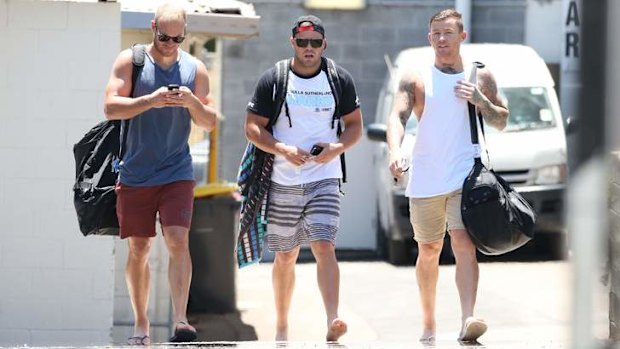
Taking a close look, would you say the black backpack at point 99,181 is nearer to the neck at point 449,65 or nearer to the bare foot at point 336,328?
the bare foot at point 336,328

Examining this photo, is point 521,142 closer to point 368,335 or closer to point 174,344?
point 368,335

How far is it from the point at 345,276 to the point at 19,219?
5.14 m

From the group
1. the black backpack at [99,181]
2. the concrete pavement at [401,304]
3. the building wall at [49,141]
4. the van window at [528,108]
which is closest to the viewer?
the black backpack at [99,181]

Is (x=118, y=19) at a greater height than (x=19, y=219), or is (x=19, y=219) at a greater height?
(x=118, y=19)

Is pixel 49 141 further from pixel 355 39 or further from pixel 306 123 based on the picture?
pixel 355 39

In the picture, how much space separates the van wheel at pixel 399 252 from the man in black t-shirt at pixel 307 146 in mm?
6468

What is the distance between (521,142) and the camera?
1241 cm

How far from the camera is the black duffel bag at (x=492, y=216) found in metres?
5.98

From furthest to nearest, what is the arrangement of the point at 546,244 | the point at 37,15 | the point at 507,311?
the point at 546,244, the point at 507,311, the point at 37,15

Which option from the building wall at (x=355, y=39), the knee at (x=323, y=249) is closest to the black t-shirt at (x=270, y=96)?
the knee at (x=323, y=249)

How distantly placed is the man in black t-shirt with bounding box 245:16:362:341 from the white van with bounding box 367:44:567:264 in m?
5.29

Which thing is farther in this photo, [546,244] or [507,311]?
[546,244]

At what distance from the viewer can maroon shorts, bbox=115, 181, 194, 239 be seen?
6.13m

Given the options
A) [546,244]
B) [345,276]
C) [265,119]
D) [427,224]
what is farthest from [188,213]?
[546,244]
